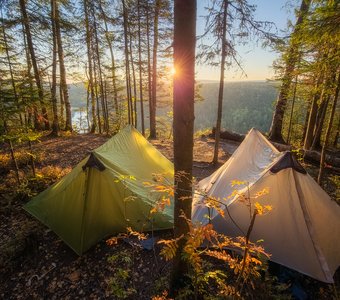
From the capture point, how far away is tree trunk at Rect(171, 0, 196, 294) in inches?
91.0

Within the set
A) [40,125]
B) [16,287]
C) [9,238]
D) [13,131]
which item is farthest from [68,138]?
[16,287]

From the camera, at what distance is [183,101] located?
8.29 feet

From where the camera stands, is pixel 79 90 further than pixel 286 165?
Yes

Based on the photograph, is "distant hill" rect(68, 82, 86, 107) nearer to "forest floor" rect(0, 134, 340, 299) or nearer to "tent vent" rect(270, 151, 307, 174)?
"forest floor" rect(0, 134, 340, 299)

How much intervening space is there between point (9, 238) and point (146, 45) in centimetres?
1307

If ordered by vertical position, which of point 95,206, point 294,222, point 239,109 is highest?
point 294,222

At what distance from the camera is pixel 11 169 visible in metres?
7.67

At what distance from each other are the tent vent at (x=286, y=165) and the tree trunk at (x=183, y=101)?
213 cm

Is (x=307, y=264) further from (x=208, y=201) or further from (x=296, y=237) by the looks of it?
(x=208, y=201)

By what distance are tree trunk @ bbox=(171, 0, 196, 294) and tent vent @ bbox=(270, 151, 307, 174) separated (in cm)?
213

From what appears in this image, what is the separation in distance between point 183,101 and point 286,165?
8.93 ft

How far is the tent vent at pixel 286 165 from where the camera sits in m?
4.05

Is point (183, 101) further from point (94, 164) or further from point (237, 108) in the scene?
point (237, 108)

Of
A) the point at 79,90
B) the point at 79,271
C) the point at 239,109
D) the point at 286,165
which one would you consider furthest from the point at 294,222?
the point at 239,109
